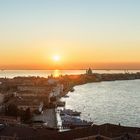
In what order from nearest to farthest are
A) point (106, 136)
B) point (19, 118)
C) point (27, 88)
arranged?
point (106, 136) < point (19, 118) < point (27, 88)

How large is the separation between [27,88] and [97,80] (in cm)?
4765

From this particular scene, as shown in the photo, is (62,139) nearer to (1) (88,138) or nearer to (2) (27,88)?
(1) (88,138)

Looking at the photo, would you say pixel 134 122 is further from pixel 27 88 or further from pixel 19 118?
pixel 27 88

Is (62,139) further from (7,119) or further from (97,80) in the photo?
(97,80)

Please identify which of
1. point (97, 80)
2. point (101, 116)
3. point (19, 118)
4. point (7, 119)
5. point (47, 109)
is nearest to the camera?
point (7, 119)

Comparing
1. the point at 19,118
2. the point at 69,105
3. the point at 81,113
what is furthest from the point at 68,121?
the point at 69,105

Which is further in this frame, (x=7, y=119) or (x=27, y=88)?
(x=27, y=88)

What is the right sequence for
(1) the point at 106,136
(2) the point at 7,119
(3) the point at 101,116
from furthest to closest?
(3) the point at 101,116 < (2) the point at 7,119 < (1) the point at 106,136

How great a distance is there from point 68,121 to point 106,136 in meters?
12.3

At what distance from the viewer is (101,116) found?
30.4 metres

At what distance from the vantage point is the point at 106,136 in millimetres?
14008

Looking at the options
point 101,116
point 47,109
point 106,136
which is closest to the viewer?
point 106,136

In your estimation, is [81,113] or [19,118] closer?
[19,118]

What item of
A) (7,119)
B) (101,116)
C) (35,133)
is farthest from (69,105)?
(35,133)
